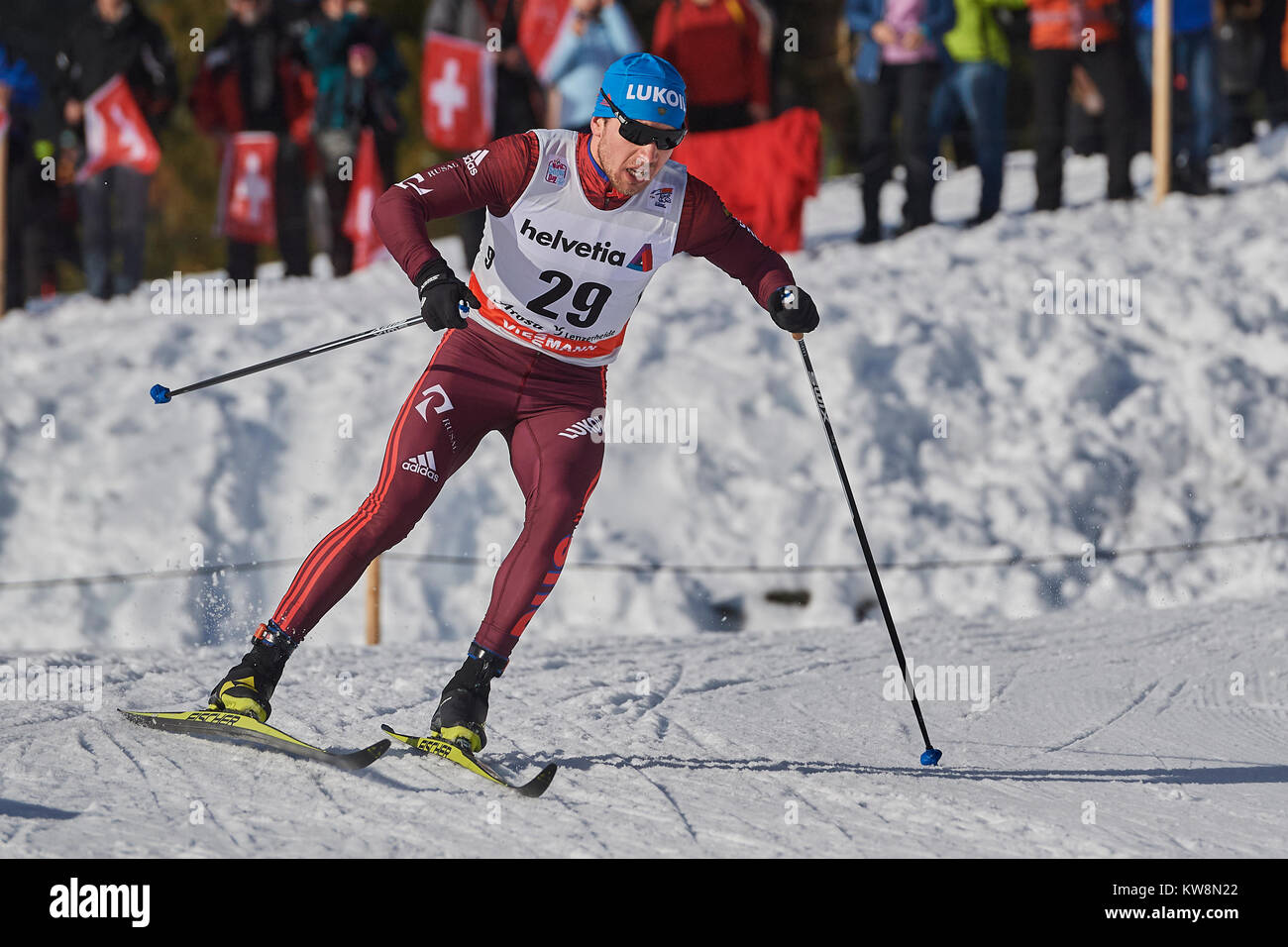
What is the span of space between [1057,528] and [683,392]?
6.96ft

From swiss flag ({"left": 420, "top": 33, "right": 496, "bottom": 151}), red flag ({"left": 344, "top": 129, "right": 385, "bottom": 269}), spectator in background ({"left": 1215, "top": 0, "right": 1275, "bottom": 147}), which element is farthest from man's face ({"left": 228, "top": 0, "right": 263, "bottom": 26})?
spectator in background ({"left": 1215, "top": 0, "right": 1275, "bottom": 147})

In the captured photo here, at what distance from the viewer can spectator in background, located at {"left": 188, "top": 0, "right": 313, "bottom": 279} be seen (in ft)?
34.4

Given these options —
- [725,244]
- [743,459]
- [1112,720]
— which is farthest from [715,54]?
[1112,720]

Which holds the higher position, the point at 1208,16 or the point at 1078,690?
the point at 1208,16

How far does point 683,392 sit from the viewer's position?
8734 millimetres

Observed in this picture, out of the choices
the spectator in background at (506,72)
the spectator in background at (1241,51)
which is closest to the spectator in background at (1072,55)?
the spectator in background at (1241,51)

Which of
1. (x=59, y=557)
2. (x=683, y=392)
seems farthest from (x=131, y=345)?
(x=683, y=392)

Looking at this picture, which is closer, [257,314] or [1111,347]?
[1111,347]

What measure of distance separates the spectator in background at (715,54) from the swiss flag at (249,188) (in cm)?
288

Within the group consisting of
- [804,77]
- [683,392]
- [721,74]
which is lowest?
[683,392]

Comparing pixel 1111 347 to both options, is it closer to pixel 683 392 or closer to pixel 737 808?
pixel 683 392

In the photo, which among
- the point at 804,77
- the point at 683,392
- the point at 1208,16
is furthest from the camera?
the point at 804,77

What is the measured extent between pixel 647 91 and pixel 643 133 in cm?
11

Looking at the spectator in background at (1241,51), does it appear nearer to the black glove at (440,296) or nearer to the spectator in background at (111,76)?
the spectator in background at (111,76)
